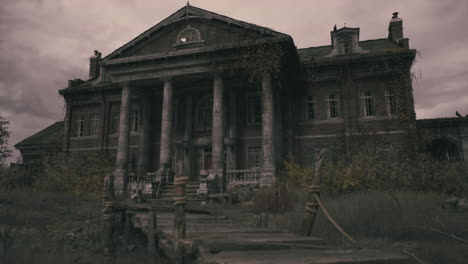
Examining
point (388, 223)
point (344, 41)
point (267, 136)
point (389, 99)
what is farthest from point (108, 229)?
point (344, 41)

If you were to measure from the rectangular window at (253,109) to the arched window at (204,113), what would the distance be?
2.46 m

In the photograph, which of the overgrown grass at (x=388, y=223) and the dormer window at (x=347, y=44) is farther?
the dormer window at (x=347, y=44)

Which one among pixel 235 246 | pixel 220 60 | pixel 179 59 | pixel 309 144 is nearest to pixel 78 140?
pixel 179 59

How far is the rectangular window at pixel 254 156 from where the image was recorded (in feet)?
69.9

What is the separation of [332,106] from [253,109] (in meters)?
4.82

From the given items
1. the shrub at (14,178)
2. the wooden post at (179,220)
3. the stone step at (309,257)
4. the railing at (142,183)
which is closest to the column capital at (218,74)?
the railing at (142,183)

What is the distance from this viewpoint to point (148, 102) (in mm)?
23438

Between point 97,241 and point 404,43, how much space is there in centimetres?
1974

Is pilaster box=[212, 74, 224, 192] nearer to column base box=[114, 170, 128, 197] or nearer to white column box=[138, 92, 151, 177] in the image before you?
column base box=[114, 170, 128, 197]

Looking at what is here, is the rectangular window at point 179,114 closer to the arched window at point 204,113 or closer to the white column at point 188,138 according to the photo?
the white column at point 188,138

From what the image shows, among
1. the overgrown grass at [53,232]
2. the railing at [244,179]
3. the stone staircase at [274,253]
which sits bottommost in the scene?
the overgrown grass at [53,232]

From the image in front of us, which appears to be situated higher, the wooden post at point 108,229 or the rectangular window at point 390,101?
the rectangular window at point 390,101

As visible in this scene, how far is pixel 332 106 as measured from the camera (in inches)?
837

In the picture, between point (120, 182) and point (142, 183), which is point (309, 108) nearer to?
point (142, 183)
